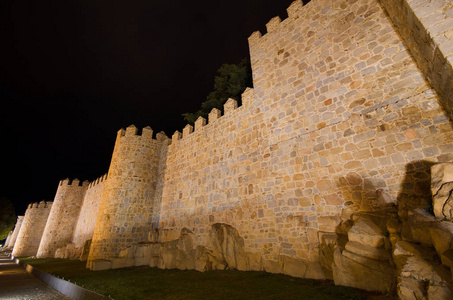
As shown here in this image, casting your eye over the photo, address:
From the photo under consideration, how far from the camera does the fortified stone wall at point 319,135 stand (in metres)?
4.54

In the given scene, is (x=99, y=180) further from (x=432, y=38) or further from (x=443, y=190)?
(x=432, y=38)

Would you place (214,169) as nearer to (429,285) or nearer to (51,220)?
(429,285)

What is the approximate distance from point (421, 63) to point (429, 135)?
5.08 ft

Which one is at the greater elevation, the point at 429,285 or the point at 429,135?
the point at 429,135

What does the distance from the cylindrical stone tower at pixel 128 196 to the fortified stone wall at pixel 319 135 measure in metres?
4.06

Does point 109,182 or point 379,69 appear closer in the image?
point 379,69

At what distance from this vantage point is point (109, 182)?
455 inches

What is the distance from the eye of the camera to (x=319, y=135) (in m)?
5.88

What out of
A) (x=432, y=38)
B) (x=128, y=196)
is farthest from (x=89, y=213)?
(x=432, y=38)

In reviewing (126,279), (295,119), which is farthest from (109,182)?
(295,119)

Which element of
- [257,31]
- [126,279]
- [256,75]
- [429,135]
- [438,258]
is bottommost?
[126,279]

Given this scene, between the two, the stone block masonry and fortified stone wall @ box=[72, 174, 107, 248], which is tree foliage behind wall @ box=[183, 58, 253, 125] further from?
fortified stone wall @ box=[72, 174, 107, 248]

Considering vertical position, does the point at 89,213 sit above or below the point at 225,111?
below

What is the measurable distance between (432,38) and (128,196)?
1260 cm
